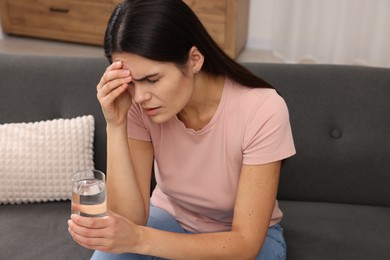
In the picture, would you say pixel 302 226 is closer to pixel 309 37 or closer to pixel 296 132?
pixel 296 132

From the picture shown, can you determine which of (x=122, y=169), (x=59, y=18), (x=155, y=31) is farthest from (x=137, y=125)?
(x=59, y=18)

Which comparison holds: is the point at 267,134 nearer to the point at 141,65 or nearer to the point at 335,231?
the point at 141,65

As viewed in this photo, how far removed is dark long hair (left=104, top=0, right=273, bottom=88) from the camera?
117cm

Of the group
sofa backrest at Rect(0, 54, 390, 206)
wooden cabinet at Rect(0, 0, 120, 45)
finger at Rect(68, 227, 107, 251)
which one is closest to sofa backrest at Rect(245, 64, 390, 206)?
sofa backrest at Rect(0, 54, 390, 206)

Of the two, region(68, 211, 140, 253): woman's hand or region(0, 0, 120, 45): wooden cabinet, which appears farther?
region(0, 0, 120, 45): wooden cabinet

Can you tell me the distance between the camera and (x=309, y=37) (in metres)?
3.74

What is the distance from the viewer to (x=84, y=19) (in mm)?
4004

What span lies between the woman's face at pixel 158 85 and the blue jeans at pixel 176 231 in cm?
36

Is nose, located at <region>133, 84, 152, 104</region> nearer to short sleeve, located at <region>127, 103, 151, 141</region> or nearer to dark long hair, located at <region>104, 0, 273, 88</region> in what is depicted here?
dark long hair, located at <region>104, 0, 273, 88</region>

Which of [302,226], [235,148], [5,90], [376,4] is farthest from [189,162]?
[376,4]

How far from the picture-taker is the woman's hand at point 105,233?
1141 millimetres

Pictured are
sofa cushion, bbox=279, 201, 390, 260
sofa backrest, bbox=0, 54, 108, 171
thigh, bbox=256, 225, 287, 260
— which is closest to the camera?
thigh, bbox=256, 225, 287, 260

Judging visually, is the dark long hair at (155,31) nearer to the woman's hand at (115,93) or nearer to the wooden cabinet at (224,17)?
the woman's hand at (115,93)

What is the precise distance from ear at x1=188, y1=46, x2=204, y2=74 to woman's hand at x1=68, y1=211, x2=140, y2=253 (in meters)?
0.38
